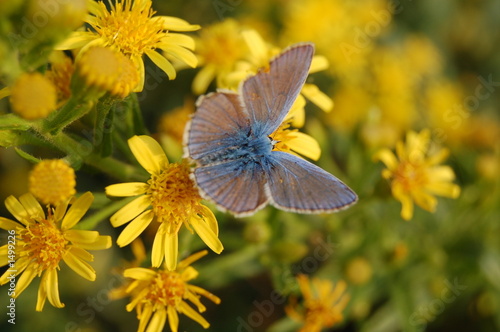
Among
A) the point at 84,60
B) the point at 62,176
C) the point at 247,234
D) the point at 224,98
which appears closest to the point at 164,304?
the point at 247,234

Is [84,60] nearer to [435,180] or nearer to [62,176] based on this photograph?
[62,176]

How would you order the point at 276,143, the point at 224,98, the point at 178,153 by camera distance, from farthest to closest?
the point at 178,153 → the point at 276,143 → the point at 224,98

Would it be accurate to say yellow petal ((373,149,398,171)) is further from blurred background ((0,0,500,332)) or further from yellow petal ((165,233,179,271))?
yellow petal ((165,233,179,271))

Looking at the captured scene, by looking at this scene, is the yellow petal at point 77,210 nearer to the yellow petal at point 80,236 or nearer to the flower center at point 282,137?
the yellow petal at point 80,236

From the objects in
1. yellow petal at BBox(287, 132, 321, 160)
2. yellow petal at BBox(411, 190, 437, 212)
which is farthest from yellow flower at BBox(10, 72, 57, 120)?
yellow petal at BBox(411, 190, 437, 212)

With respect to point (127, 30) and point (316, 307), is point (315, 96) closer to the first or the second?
point (127, 30)

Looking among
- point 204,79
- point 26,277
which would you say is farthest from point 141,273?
point 204,79
